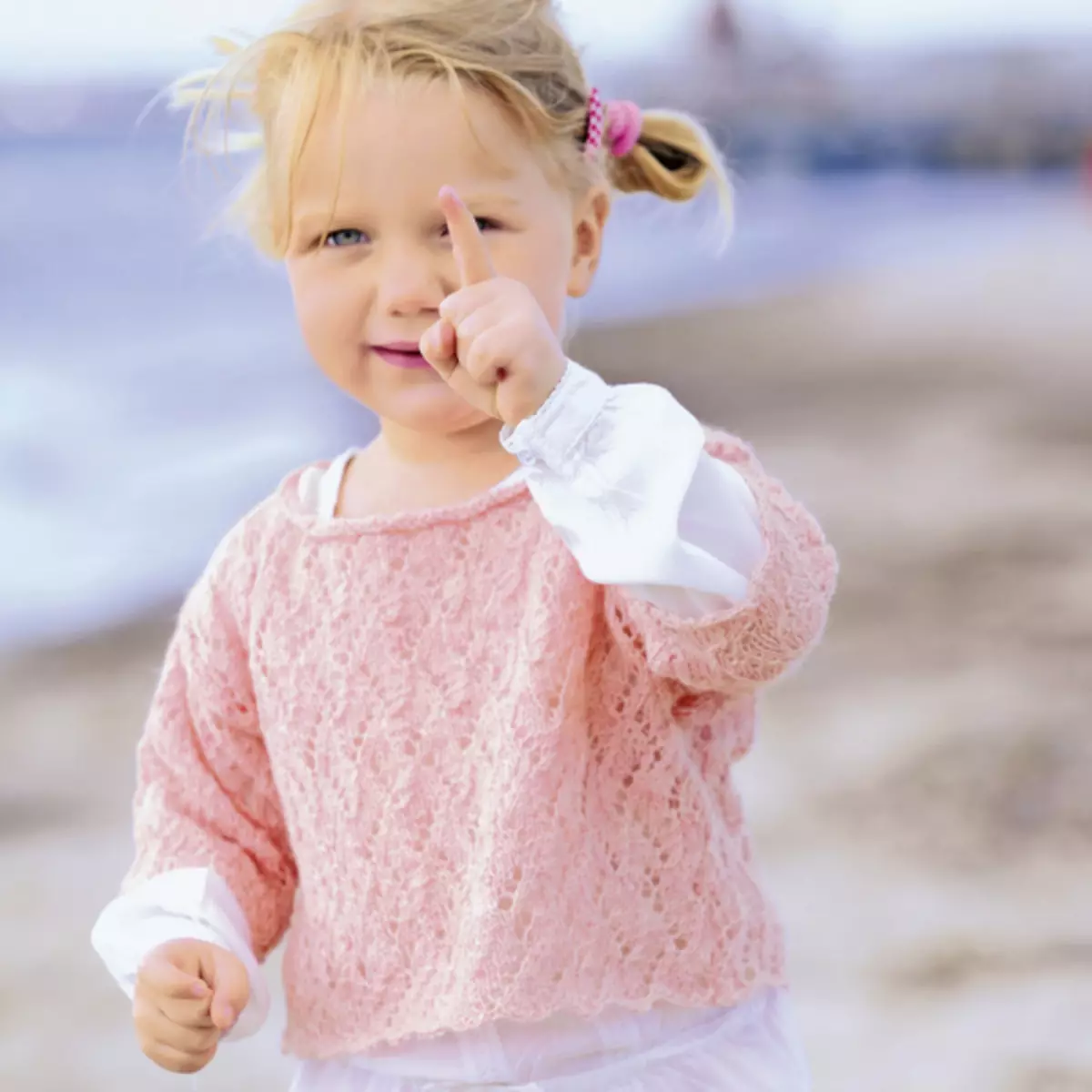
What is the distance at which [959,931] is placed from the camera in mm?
1699

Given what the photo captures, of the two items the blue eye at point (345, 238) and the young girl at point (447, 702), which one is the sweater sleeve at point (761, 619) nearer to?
the young girl at point (447, 702)

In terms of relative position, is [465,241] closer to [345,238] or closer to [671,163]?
[345,238]

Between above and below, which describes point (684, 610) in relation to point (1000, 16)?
below

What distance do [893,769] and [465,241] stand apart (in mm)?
1424

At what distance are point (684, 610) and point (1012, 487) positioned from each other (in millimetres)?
2367

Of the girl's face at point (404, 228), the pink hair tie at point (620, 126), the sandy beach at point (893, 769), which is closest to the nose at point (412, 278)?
the girl's face at point (404, 228)

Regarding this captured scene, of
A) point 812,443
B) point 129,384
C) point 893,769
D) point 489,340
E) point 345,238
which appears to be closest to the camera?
point 489,340

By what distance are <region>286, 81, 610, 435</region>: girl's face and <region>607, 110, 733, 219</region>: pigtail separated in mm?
108

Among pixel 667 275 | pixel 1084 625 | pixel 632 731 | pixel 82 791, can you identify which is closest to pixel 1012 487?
pixel 1084 625

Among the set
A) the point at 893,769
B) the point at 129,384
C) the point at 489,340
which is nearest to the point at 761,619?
the point at 489,340

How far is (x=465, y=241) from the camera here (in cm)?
73

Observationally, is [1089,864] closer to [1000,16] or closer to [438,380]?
[438,380]

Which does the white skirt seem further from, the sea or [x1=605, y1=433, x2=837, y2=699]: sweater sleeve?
the sea

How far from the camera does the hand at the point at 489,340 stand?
2.31 feet
